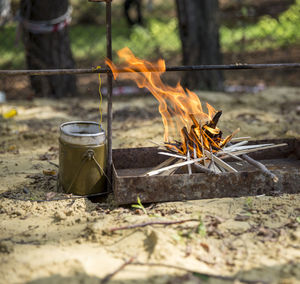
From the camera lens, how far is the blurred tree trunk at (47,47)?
7.70m

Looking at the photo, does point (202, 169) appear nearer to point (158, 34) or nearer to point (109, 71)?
point (109, 71)

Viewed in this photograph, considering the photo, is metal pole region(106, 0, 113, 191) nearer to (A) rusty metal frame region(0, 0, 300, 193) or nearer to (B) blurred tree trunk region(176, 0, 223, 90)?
(A) rusty metal frame region(0, 0, 300, 193)

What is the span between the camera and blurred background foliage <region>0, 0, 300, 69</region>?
38.5 feet

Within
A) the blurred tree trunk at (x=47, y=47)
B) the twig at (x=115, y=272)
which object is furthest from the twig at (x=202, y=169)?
the blurred tree trunk at (x=47, y=47)

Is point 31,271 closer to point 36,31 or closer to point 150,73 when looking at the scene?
point 150,73

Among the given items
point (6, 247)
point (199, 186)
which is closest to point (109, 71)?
point (199, 186)

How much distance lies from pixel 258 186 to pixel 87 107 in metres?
4.51

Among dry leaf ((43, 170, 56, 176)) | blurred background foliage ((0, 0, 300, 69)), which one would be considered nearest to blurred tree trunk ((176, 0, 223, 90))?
blurred background foliage ((0, 0, 300, 69))

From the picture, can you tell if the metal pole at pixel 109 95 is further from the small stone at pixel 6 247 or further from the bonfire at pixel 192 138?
the small stone at pixel 6 247

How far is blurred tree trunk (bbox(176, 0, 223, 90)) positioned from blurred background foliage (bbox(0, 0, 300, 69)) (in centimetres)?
198

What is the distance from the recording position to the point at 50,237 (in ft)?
10.5

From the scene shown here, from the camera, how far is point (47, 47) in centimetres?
785

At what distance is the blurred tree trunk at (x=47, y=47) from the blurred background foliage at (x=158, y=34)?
2.03m

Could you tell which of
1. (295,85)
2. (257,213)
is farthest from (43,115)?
(295,85)
